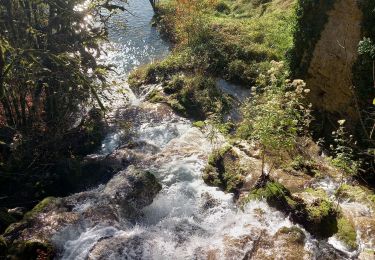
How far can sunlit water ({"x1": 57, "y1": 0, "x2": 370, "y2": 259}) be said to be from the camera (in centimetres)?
697

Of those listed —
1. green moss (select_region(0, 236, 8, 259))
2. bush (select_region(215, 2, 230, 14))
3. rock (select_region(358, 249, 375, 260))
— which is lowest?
rock (select_region(358, 249, 375, 260))

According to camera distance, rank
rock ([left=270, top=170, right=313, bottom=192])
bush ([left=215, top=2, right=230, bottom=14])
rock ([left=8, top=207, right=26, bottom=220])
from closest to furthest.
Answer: rock ([left=8, top=207, right=26, bottom=220]) → rock ([left=270, top=170, right=313, bottom=192]) → bush ([left=215, top=2, right=230, bottom=14])

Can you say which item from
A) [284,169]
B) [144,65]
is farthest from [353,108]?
[144,65]

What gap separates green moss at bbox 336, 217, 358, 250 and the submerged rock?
393cm

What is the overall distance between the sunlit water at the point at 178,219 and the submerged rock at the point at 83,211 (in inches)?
8.0

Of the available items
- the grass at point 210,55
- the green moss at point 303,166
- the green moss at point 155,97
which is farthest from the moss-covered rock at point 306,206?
the green moss at point 155,97

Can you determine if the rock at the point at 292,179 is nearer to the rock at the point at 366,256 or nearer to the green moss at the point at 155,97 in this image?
the rock at the point at 366,256

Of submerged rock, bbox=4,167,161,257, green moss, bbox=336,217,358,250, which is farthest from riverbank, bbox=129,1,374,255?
submerged rock, bbox=4,167,161,257

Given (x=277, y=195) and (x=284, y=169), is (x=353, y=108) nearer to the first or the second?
(x=284, y=169)

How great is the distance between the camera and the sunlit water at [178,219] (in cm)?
697

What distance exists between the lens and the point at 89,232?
738 cm

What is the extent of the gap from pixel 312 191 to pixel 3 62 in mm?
7158

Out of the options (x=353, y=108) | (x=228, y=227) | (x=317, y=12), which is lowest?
(x=228, y=227)

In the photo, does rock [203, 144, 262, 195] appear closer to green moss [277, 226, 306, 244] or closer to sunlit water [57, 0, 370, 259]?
sunlit water [57, 0, 370, 259]
